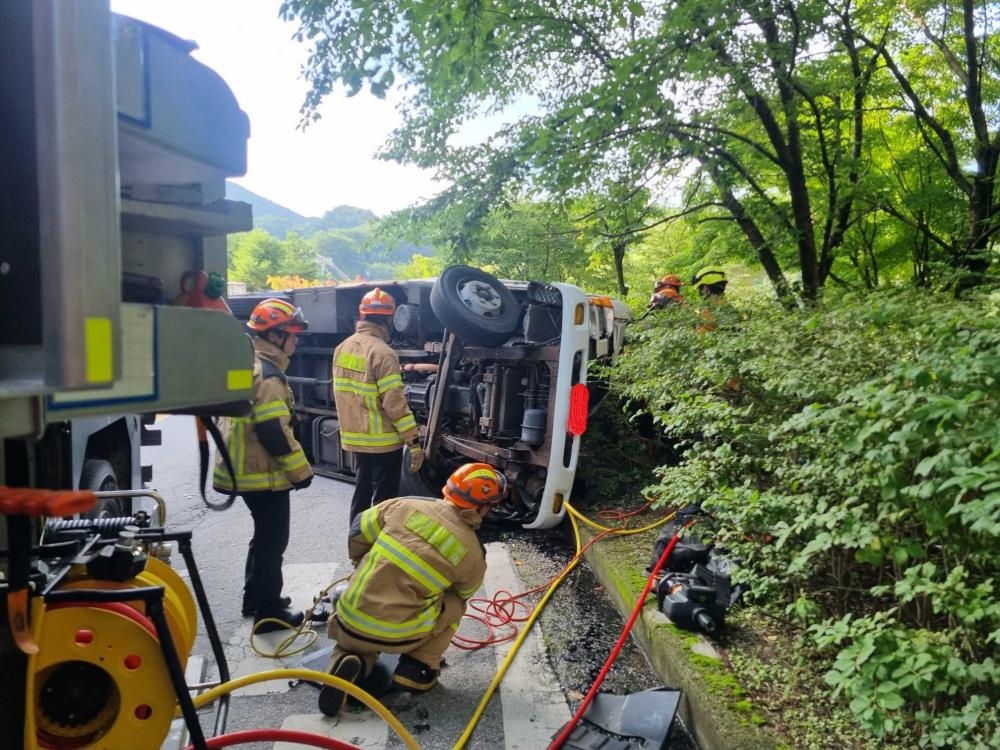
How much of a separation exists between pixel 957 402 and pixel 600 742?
179 cm

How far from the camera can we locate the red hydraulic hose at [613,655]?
102 inches

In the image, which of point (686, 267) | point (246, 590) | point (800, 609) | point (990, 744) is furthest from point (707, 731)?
point (686, 267)

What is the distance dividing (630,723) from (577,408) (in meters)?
2.64

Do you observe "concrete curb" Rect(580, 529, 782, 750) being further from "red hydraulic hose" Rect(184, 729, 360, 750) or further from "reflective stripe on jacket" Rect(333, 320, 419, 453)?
"reflective stripe on jacket" Rect(333, 320, 419, 453)

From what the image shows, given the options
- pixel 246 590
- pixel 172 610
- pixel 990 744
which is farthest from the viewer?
pixel 246 590

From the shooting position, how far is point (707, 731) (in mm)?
2510

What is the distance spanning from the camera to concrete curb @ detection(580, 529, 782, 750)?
237 cm

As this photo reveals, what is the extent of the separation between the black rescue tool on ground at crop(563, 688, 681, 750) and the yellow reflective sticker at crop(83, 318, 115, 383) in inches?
88.1

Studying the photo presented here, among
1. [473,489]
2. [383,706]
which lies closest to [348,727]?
[383,706]

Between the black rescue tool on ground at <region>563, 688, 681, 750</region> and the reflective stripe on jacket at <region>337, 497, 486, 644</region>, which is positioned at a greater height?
the reflective stripe on jacket at <region>337, 497, 486, 644</region>

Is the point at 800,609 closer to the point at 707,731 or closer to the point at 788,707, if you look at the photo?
the point at 788,707

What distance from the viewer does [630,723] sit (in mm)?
2611

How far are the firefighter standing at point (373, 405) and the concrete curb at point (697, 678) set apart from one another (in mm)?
1916


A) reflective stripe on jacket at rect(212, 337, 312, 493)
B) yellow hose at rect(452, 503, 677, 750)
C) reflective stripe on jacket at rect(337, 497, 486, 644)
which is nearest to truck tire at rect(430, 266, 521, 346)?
yellow hose at rect(452, 503, 677, 750)
